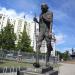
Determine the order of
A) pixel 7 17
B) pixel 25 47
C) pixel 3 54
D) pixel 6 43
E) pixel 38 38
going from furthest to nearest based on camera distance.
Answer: pixel 7 17, pixel 25 47, pixel 6 43, pixel 3 54, pixel 38 38

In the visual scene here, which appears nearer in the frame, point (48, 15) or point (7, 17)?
point (48, 15)

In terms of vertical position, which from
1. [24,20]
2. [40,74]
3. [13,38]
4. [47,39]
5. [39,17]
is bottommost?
[40,74]

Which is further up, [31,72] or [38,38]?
[38,38]

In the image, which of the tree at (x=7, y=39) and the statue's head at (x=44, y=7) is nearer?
the statue's head at (x=44, y=7)

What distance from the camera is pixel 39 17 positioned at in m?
8.54

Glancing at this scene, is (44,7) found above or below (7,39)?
below

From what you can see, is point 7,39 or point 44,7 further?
point 7,39

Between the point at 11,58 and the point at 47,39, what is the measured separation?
2928cm

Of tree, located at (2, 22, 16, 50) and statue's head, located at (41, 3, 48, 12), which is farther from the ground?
tree, located at (2, 22, 16, 50)

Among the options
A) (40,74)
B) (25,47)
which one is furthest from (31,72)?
(25,47)

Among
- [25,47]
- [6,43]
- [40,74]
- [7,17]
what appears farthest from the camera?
[7,17]

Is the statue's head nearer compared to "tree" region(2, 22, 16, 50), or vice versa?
the statue's head

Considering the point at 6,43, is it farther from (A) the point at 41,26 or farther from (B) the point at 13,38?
(A) the point at 41,26

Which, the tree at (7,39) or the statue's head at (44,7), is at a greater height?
the tree at (7,39)
